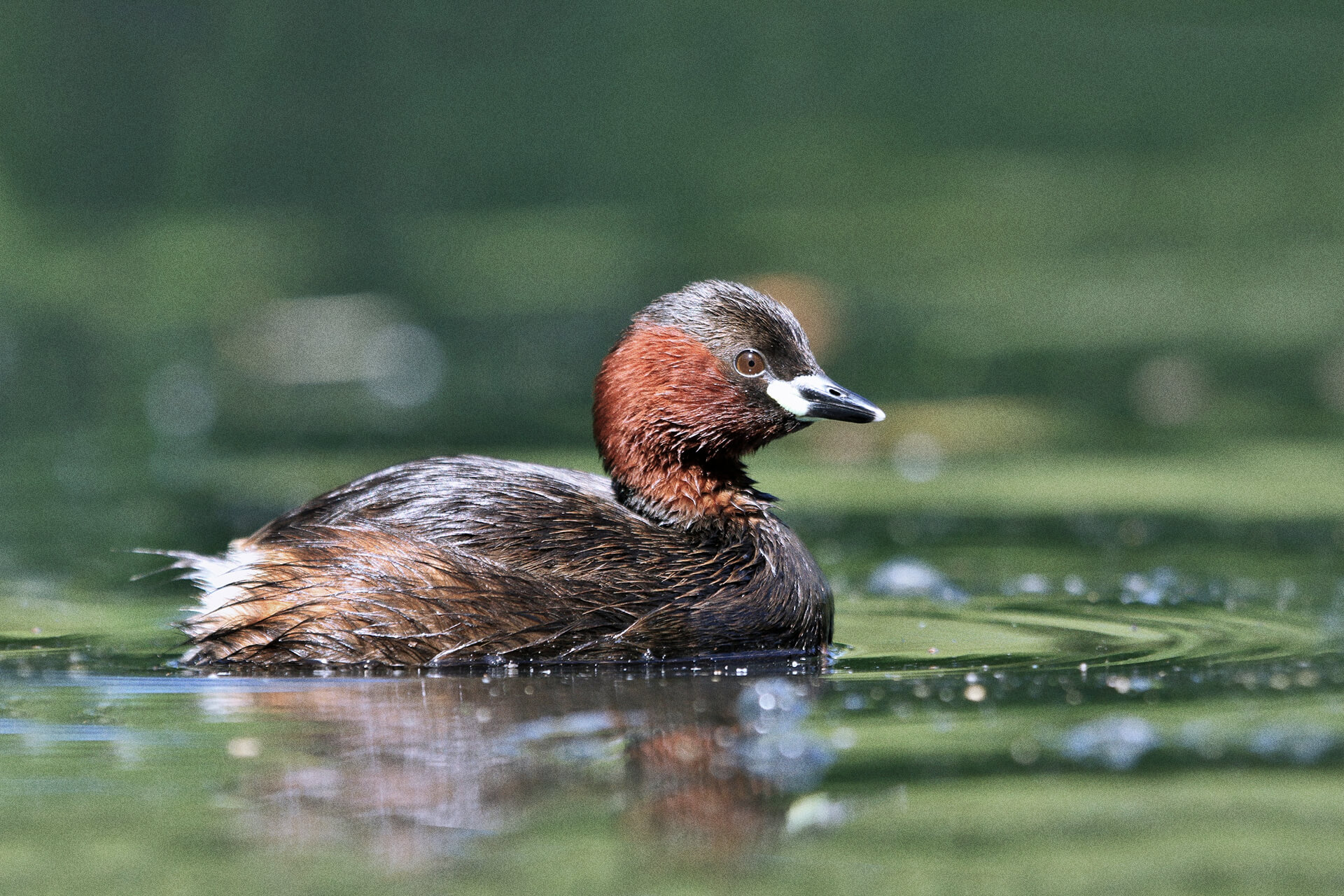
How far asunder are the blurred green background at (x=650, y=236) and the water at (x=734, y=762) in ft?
8.49

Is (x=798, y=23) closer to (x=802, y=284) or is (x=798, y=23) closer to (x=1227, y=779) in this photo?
(x=802, y=284)

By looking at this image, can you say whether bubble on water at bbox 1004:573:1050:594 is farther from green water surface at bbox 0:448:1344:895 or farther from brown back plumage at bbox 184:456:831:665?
brown back plumage at bbox 184:456:831:665

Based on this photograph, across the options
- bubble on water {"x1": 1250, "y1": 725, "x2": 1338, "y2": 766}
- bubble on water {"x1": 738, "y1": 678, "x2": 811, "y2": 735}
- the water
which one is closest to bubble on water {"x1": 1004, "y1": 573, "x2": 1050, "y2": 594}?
the water

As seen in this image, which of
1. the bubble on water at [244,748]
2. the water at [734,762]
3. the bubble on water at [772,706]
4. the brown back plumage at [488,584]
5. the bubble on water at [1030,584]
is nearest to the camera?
the water at [734,762]

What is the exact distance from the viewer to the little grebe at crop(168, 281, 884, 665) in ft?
23.3

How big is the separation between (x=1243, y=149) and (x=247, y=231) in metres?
→ 9.09

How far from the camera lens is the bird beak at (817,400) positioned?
7.54 meters

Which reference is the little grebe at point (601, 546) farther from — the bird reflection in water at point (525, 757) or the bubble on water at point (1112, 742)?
the bubble on water at point (1112, 742)

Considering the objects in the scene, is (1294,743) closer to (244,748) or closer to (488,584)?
(488,584)

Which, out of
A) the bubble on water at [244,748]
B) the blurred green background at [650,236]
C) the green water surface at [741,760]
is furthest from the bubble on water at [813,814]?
the blurred green background at [650,236]

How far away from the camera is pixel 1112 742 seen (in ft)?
18.9

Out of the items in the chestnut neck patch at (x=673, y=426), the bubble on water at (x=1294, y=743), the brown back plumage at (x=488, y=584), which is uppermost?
the chestnut neck patch at (x=673, y=426)

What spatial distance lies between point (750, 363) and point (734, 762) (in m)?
2.31

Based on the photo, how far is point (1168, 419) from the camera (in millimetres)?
12078
